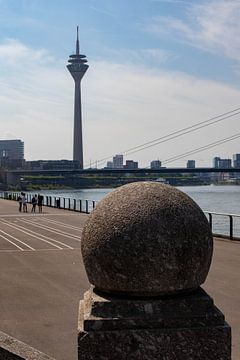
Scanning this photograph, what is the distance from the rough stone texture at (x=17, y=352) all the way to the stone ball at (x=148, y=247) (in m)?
0.55

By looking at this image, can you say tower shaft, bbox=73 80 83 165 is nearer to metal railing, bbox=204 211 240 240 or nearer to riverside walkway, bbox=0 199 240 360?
metal railing, bbox=204 211 240 240

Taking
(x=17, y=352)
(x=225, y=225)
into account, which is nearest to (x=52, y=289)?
(x=17, y=352)

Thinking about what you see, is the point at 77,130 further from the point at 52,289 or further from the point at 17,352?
the point at 17,352

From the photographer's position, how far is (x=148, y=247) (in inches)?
123

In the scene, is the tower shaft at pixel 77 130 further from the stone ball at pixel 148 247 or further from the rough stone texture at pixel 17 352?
the stone ball at pixel 148 247

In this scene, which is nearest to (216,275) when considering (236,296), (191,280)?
(236,296)

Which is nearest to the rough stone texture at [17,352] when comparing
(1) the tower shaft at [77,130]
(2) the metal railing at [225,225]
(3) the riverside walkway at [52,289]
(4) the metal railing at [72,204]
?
(3) the riverside walkway at [52,289]

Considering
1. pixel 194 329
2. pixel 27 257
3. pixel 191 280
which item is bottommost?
pixel 27 257

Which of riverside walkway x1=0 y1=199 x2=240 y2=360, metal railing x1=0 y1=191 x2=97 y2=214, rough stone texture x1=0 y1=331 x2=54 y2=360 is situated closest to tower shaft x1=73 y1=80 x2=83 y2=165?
metal railing x1=0 y1=191 x2=97 y2=214

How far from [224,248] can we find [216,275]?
4.33m

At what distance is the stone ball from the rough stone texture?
1.79ft

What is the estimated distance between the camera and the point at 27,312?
7211 mm

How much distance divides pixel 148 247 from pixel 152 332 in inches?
18.2

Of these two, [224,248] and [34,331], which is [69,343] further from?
[224,248]
